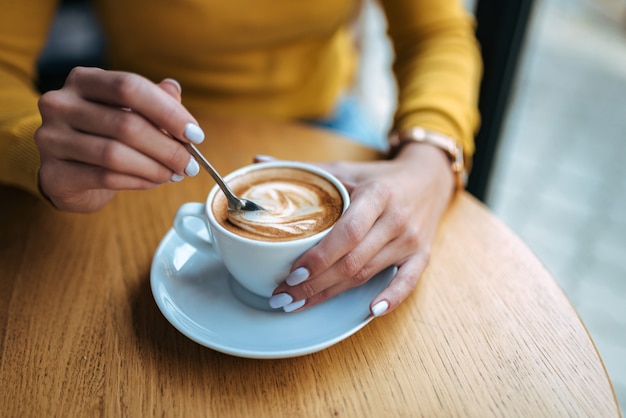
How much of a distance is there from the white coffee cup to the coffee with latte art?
0.01 meters

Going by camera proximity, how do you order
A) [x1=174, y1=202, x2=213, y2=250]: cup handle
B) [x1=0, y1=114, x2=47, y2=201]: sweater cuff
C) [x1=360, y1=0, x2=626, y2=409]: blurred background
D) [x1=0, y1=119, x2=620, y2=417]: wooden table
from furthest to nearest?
[x1=360, y1=0, x2=626, y2=409]: blurred background
[x1=0, y1=114, x2=47, y2=201]: sweater cuff
[x1=174, y1=202, x2=213, y2=250]: cup handle
[x1=0, y1=119, x2=620, y2=417]: wooden table

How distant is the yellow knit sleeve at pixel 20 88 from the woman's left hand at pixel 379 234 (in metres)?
0.44

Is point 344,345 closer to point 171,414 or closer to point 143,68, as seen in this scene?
point 171,414

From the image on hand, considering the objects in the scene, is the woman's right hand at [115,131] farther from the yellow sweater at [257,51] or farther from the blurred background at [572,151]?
the blurred background at [572,151]

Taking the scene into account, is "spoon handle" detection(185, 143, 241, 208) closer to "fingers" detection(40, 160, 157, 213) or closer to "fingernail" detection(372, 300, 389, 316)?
"fingers" detection(40, 160, 157, 213)

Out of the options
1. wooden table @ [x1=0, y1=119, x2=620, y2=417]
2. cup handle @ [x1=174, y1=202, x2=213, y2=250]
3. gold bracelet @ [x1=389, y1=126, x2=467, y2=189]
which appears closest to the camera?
wooden table @ [x1=0, y1=119, x2=620, y2=417]

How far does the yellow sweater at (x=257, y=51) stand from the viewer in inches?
37.3

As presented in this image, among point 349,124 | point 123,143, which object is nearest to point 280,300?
point 123,143

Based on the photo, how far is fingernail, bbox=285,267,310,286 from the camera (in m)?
0.58

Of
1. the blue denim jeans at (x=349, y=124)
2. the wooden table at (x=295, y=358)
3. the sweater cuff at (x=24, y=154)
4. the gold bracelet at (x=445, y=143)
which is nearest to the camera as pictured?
the wooden table at (x=295, y=358)

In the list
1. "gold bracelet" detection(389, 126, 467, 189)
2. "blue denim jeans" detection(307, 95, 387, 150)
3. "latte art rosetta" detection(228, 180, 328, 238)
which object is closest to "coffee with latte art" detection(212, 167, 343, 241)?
"latte art rosetta" detection(228, 180, 328, 238)

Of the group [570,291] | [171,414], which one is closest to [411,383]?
[171,414]

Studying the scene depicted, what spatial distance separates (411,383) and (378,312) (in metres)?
0.08

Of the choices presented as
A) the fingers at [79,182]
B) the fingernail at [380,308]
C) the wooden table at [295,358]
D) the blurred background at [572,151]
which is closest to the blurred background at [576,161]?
the blurred background at [572,151]
